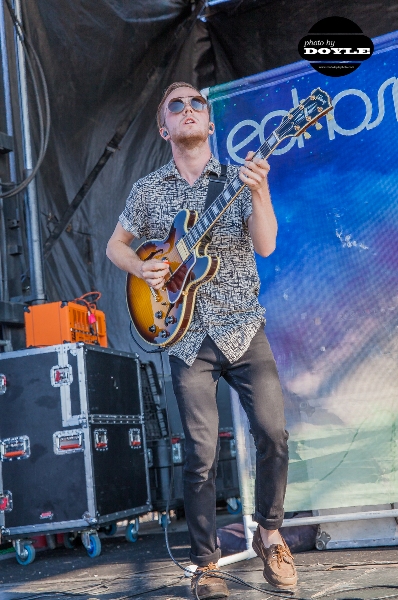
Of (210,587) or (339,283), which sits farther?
(339,283)

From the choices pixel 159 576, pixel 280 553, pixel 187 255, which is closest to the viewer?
pixel 280 553

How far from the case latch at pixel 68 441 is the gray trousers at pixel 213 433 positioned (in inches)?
71.4

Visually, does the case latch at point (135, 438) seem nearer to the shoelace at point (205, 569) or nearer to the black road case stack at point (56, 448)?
the black road case stack at point (56, 448)

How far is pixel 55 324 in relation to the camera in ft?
14.5

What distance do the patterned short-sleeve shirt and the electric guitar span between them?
0.06m

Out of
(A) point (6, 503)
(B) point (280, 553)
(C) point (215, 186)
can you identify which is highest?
(C) point (215, 186)

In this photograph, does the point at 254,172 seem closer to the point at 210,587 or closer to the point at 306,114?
the point at 306,114

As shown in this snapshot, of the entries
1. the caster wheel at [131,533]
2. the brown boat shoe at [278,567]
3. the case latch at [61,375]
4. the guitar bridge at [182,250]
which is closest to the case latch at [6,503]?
the case latch at [61,375]

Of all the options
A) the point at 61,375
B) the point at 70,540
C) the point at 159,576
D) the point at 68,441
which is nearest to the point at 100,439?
the point at 68,441

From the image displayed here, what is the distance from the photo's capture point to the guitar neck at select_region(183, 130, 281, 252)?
95.7 inches

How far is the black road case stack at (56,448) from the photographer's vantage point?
4156mm

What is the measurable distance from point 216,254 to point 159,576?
4.48 feet

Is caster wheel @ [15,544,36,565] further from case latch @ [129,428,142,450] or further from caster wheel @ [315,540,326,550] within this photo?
caster wheel @ [315,540,326,550]

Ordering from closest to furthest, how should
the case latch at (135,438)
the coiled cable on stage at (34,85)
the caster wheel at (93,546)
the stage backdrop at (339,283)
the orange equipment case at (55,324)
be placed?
the stage backdrop at (339,283) < the caster wheel at (93,546) < the orange equipment case at (55,324) < the coiled cable on stage at (34,85) < the case latch at (135,438)
